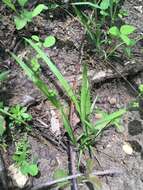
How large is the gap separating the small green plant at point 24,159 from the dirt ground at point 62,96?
1.5 inches

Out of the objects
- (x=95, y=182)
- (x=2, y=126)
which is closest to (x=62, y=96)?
(x=2, y=126)

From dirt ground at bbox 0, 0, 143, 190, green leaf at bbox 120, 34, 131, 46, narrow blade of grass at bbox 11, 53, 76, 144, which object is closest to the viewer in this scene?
narrow blade of grass at bbox 11, 53, 76, 144

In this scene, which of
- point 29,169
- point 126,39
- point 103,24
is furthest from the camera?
point 103,24

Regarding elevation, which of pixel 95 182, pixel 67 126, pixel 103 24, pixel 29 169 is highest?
pixel 103 24

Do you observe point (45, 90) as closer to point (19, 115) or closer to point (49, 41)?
point (19, 115)

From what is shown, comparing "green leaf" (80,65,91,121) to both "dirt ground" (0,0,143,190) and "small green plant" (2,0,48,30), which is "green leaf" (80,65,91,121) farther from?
"small green plant" (2,0,48,30)

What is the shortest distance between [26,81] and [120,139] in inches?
23.4

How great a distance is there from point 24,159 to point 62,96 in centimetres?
41

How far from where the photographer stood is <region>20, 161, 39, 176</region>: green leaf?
5.25 feet

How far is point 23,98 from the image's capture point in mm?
1832

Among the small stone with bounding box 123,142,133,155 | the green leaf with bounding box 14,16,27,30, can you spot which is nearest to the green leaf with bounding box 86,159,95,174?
the small stone with bounding box 123,142,133,155

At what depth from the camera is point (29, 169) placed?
1606mm

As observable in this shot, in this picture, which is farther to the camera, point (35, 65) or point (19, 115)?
point (35, 65)

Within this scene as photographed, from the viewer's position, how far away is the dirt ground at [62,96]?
1.69 metres
